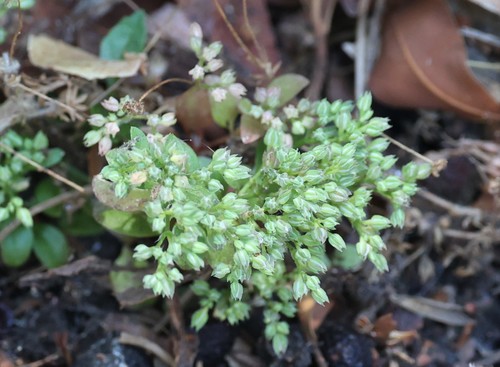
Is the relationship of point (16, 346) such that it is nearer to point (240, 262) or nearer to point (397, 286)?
point (240, 262)

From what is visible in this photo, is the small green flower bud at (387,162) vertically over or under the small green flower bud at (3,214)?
over

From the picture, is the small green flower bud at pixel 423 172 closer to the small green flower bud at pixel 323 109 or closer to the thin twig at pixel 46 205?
the small green flower bud at pixel 323 109

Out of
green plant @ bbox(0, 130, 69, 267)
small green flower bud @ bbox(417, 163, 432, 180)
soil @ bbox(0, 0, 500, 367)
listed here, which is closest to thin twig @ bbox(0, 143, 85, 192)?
green plant @ bbox(0, 130, 69, 267)

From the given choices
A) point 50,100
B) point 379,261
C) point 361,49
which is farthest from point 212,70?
point 361,49

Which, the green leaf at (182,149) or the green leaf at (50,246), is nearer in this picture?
the green leaf at (182,149)

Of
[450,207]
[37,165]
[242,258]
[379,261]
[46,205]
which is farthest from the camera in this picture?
[450,207]

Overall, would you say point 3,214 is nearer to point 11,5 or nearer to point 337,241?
point 11,5

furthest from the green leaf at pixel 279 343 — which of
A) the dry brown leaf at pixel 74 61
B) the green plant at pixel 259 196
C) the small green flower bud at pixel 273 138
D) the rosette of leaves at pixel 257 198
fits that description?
the dry brown leaf at pixel 74 61
